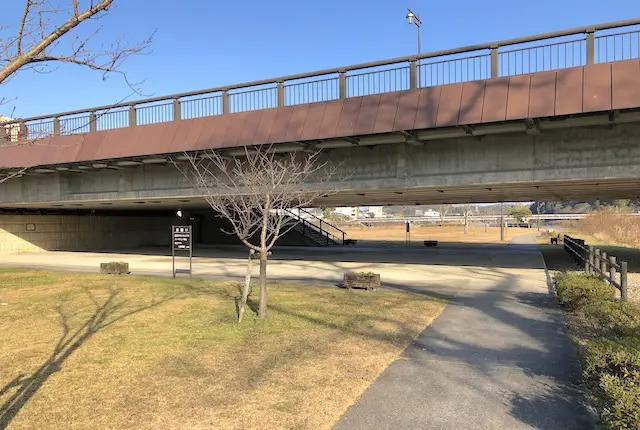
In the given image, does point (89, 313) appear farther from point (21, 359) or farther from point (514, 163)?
point (514, 163)

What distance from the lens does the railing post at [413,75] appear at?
42.9 ft

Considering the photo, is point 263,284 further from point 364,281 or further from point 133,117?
point 133,117

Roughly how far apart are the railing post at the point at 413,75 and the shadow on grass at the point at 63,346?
28.6 feet

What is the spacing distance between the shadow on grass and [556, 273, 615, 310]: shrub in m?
8.47

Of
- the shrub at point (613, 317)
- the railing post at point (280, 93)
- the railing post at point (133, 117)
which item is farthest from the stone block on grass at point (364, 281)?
→ the railing post at point (133, 117)

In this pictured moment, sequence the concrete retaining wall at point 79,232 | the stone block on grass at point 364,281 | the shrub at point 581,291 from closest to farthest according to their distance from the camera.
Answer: the shrub at point 581,291, the stone block on grass at point 364,281, the concrete retaining wall at point 79,232

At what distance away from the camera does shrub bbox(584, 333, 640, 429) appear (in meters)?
3.41

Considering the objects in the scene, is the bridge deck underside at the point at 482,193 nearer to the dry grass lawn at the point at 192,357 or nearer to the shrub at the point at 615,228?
the dry grass lawn at the point at 192,357

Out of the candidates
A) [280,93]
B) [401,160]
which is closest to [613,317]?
[401,160]

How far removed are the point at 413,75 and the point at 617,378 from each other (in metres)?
10.5

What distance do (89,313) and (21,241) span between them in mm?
26896

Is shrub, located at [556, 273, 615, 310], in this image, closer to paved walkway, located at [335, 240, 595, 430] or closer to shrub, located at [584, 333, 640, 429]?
paved walkway, located at [335, 240, 595, 430]

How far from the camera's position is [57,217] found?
110ft

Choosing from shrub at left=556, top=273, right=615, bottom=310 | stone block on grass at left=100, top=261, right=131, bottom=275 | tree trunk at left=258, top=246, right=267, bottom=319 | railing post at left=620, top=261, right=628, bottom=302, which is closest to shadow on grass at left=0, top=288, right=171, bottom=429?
tree trunk at left=258, top=246, right=267, bottom=319
